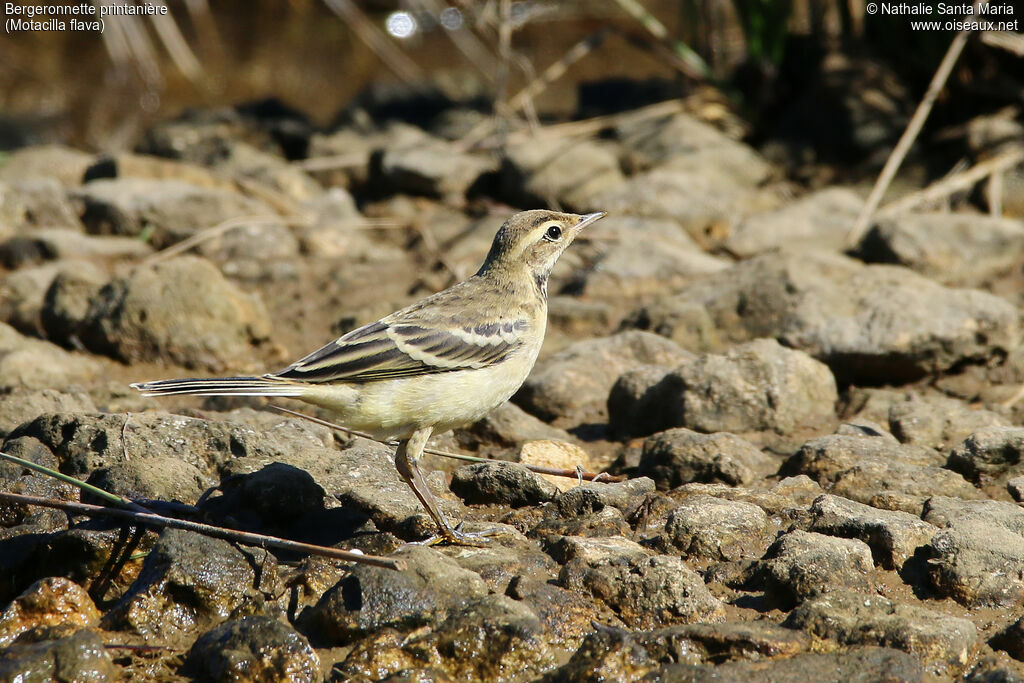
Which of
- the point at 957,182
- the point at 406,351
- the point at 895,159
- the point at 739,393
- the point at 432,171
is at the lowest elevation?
the point at 739,393

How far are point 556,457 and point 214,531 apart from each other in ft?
7.96

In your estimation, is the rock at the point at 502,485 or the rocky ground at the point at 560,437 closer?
the rocky ground at the point at 560,437

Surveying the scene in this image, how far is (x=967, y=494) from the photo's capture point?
602 centimetres

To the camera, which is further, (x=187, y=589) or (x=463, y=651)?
(x=187, y=589)

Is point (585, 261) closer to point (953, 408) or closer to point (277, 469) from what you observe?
point (953, 408)

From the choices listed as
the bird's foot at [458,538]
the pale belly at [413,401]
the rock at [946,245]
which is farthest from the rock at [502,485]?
the rock at [946,245]

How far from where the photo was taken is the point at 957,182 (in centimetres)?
1045

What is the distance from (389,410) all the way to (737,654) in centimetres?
223

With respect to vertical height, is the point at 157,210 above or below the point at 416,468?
above

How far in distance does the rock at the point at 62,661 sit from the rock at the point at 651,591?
81.3 inches

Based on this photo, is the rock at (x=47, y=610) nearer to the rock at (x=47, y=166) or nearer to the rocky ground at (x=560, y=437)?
the rocky ground at (x=560, y=437)

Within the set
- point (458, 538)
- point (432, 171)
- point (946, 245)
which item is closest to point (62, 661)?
point (458, 538)

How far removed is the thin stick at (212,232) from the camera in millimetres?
10258

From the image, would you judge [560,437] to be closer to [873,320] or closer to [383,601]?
[873,320]
